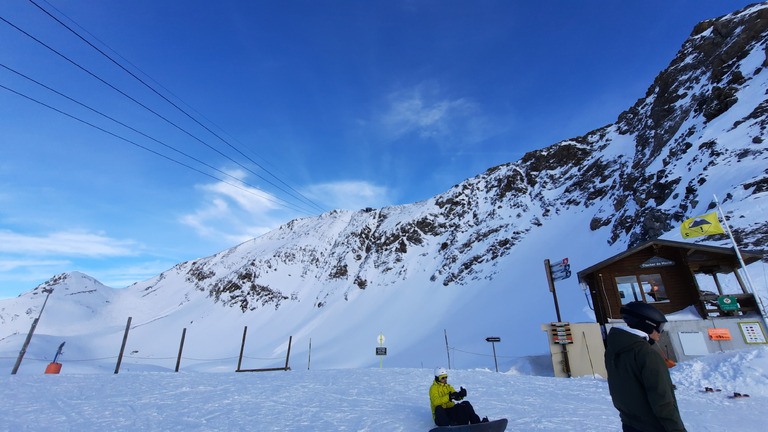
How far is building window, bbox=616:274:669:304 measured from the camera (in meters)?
18.0

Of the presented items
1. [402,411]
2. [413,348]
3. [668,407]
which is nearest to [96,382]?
[402,411]

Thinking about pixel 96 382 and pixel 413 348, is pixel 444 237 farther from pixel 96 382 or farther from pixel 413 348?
pixel 96 382

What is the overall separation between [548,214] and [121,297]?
111m

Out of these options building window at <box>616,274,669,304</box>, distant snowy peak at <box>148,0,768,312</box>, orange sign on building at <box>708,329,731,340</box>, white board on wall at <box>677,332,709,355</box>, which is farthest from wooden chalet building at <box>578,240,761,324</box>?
distant snowy peak at <box>148,0,768,312</box>

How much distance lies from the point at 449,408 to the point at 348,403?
414 cm

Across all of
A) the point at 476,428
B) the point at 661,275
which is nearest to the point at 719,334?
the point at 661,275

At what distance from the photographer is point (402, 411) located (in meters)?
8.38

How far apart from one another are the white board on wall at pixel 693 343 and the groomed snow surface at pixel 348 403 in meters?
4.81

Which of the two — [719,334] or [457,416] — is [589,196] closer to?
[719,334]

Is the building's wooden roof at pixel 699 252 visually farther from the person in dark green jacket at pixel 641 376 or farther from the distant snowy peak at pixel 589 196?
the person in dark green jacket at pixel 641 376

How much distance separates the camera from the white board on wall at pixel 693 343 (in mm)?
15125

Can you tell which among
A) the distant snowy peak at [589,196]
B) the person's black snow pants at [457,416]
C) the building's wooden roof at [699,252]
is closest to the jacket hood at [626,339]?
the person's black snow pants at [457,416]

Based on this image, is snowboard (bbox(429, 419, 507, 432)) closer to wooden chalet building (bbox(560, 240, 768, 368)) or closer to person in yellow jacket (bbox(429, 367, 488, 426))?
person in yellow jacket (bbox(429, 367, 488, 426))

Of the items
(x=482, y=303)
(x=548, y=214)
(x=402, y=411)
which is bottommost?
(x=402, y=411)
